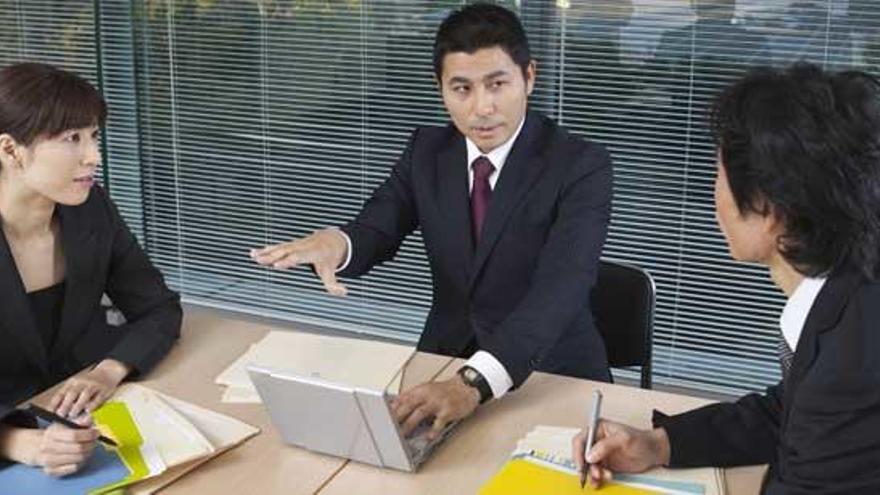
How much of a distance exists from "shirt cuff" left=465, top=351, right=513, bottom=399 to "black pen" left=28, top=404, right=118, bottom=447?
2.14 ft

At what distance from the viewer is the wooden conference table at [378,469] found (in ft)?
5.30

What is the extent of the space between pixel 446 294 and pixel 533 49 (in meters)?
1.32

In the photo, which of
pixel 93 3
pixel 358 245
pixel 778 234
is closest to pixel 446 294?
pixel 358 245

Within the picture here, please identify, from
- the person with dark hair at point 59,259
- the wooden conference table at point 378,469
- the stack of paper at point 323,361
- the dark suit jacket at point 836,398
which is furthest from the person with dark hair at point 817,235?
the person with dark hair at point 59,259

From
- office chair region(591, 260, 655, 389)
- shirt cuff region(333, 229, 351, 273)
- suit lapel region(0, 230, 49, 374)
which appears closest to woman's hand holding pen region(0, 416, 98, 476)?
suit lapel region(0, 230, 49, 374)

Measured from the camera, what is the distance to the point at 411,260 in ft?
12.6

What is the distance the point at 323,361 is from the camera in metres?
1.92

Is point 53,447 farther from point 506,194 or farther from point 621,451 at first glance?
point 506,194

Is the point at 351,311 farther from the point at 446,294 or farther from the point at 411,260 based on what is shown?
the point at 446,294

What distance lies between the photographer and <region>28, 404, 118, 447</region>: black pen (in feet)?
5.37

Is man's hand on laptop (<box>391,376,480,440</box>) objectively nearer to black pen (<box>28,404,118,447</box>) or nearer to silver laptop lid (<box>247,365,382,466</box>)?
silver laptop lid (<box>247,365,382,466</box>)

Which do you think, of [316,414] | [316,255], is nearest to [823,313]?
[316,414]

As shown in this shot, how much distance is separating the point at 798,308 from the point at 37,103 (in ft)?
4.93

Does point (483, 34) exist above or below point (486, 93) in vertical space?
above
